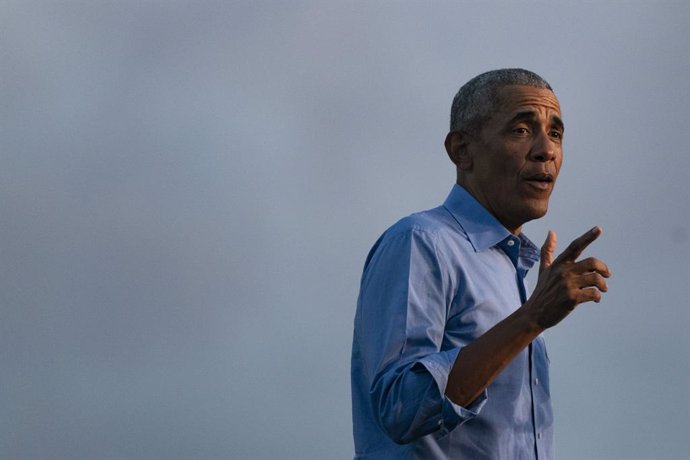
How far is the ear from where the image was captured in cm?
586

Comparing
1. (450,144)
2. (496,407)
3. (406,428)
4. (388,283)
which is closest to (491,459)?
(496,407)

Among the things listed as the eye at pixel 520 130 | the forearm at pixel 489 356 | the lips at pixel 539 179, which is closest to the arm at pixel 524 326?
the forearm at pixel 489 356

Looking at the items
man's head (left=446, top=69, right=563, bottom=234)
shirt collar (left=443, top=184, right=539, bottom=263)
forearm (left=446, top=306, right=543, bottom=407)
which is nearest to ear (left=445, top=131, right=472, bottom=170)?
man's head (left=446, top=69, right=563, bottom=234)

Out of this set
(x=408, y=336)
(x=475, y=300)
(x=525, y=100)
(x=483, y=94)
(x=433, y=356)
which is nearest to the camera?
(x=433, y=356)

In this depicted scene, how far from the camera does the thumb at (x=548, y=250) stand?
5.56 meters

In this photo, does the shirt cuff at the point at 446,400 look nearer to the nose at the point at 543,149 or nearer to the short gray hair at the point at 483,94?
the nose at the point at 543,149

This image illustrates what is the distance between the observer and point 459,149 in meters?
5.90

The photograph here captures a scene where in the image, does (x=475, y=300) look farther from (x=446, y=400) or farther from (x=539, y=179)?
→ (x=539, y=179)

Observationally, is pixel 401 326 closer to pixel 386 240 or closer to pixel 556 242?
pixel 386 240

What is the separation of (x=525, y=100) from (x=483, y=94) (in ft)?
0.81

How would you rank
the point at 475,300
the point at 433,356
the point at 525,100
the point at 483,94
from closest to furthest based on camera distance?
the point at 433,356 → the point at 475,300 → the point at 525,100 → the point at 483,94

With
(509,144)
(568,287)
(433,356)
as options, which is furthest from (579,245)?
(509,144)

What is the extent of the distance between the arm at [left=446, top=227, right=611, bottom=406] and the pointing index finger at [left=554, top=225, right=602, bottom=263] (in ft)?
0.08

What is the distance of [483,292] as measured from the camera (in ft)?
16.8
